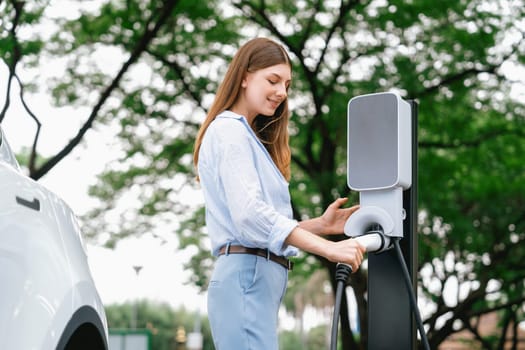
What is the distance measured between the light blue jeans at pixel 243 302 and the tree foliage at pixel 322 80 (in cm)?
642

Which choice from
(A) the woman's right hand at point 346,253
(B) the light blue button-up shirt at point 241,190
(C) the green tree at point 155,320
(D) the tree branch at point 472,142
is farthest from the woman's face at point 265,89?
(C) the green tree at point 155,320

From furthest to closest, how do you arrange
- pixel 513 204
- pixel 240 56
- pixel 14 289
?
1. pixel 513 204
2. pixel 240 56
3. pixel 14 289

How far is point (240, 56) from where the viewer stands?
2.46 metres

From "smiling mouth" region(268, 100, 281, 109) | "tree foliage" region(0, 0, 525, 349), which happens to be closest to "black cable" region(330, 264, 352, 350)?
"smiling mouth" region(268, 100, 281, 109)

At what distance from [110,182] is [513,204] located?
7159 millimetres

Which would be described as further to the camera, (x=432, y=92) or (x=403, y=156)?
(x=432, y=92)

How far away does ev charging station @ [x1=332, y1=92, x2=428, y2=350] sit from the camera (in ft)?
8.08

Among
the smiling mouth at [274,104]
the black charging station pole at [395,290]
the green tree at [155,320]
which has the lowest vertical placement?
the green tree at [155,320]

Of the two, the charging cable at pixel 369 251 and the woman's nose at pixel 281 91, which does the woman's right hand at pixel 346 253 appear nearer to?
the charging cable at pixel 369 251

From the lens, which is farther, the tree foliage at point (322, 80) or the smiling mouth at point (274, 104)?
the tree foliage at point (322, 80)

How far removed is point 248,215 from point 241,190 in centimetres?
8

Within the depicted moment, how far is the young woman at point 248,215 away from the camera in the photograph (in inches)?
84.7

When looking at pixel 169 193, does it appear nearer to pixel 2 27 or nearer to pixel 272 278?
pixel 2 27

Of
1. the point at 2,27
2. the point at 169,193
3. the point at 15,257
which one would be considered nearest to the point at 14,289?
the point at 15,257
